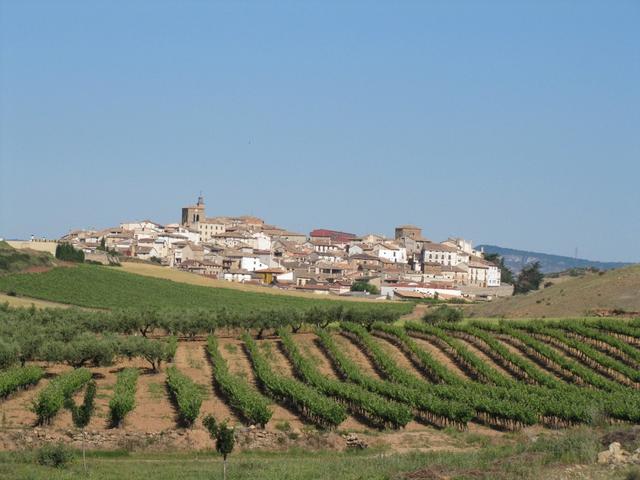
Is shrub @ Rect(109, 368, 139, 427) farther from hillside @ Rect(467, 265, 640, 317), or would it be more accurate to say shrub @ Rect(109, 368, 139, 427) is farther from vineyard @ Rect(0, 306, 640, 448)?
hillside @ Rect(467, 265, 640, 317)

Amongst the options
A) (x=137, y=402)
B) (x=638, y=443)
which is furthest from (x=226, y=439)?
(x=137, y=402)

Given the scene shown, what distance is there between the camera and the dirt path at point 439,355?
51638 mm

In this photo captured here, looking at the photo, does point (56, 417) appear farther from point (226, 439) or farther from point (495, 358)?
point (495, 358)

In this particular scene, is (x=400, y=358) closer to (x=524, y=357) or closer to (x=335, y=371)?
(x=335, y=371)

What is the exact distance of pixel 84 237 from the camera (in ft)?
592

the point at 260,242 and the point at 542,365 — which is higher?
the point at 260,242

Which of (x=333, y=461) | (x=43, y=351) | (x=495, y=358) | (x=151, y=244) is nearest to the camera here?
(x=333, y=461)

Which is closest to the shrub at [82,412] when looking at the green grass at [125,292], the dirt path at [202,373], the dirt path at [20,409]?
the dirt path at [20,409]

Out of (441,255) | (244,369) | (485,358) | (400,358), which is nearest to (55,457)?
(244,369)

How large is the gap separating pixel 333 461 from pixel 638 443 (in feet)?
30.2

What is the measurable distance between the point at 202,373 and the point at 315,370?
5435mm

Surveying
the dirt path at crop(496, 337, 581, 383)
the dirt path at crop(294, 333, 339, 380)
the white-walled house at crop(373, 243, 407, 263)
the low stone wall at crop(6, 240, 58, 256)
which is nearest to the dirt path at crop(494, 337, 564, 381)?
the dirt path at crop(496, 337, 581, 383)

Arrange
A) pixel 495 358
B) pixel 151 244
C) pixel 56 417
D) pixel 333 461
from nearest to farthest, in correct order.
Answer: pixel 333 461 → pixel 56 417 → pixel 495 358 → pixel 151 244

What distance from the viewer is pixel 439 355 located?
55250mm
